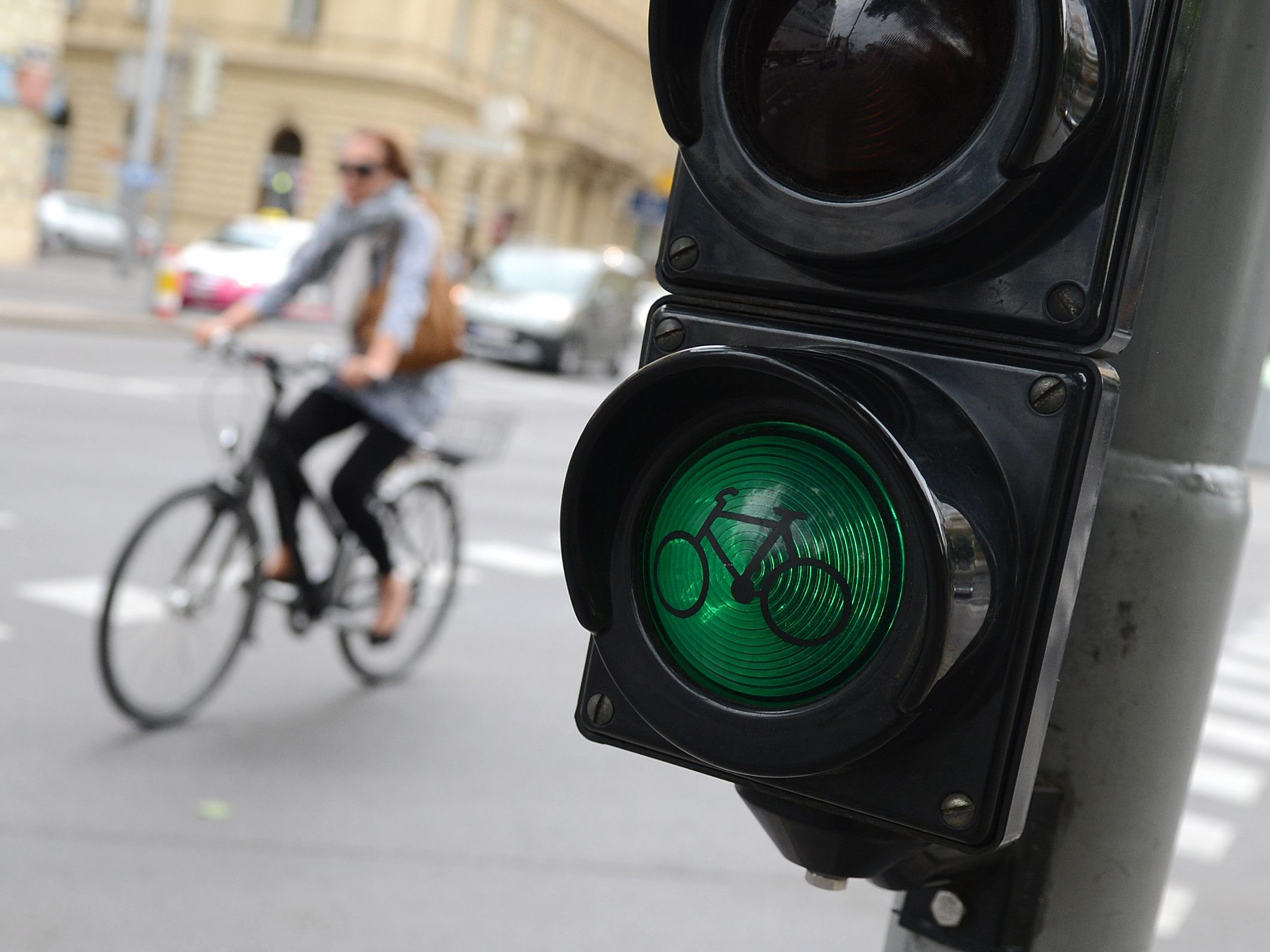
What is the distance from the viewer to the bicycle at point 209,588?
486 cm

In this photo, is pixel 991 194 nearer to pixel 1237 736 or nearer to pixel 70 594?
pixel 70 594

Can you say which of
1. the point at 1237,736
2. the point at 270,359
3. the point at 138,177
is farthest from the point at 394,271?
the point at 138,177

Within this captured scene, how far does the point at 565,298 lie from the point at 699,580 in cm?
2127

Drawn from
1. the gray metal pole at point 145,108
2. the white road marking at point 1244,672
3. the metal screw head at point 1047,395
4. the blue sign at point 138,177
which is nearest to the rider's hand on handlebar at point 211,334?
the metal screw head at point 1047,395

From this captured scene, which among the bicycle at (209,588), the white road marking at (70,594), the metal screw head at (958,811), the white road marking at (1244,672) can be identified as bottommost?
the white road marking at (70,594)

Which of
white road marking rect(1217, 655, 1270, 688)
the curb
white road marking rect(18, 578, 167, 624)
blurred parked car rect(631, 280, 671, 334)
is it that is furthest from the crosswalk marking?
blurred parked car rect(631, 280, 671, 334)

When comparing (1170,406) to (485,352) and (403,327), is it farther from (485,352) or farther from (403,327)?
(485,352)

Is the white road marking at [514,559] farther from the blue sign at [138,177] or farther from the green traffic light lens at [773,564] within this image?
the blue sign at [138,177]

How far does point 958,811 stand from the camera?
3.01 ft

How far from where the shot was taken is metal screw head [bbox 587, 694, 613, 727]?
106 cm

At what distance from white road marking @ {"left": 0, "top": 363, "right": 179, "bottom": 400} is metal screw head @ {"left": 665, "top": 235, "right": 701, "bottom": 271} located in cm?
1276

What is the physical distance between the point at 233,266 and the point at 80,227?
15445mm

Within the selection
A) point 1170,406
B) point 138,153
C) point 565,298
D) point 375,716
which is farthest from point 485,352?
point 1170,406

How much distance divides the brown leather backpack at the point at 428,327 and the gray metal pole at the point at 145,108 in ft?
60.1
